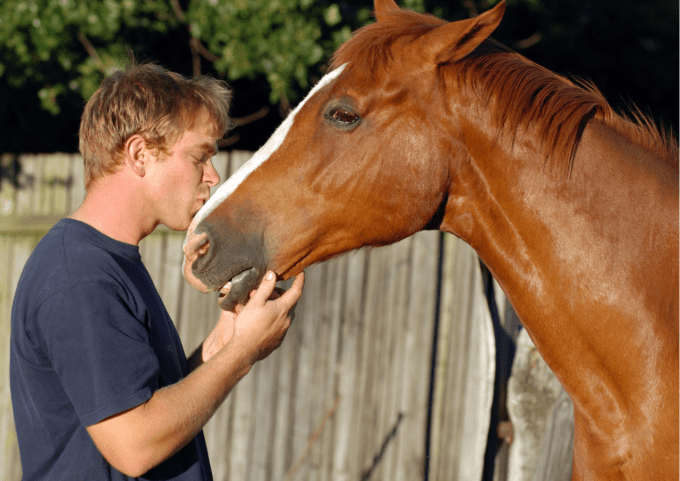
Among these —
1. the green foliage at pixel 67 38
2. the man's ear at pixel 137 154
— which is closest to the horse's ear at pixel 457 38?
the man's ear at pixel 137 154

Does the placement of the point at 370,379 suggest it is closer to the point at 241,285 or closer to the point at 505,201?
the point at 241,285

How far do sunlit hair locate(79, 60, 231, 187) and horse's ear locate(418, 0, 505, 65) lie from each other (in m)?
0.74

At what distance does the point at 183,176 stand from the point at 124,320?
21.7 inches

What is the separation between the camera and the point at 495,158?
5.98 ft

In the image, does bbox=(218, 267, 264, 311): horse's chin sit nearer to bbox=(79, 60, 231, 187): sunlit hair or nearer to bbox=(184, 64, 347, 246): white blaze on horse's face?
bbox=(184, 64, 347, 246): white blaze on horse's face

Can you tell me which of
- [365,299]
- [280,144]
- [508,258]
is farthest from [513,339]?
[280,144]

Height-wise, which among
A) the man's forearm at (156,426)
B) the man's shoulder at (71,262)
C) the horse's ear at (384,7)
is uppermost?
the horse's ear at (384,7)

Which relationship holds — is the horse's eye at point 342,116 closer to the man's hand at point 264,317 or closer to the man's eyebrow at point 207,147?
the man's eyebrow at point 207,147

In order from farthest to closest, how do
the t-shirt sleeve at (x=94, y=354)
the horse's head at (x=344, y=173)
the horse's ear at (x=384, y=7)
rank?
the horse's ear at (x=384, y=7) < the horse's head at (x=344, y=173) < the t-shirt sleeve at (x=94, y=354)

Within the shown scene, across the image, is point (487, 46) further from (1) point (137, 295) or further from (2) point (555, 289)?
(1) point (137, 295)

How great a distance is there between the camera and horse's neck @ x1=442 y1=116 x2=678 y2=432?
1671 mm

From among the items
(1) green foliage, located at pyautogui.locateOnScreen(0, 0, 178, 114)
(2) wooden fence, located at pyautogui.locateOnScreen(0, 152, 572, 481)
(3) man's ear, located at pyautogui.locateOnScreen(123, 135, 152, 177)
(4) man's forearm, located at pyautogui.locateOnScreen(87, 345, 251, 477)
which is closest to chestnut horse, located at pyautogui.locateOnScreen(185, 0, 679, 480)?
(3) man's ear, located at pyautogui.locateOnScreen(123, 135, 152, 177)

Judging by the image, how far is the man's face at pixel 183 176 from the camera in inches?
72.3

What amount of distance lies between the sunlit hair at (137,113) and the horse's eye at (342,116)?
0.39 m
